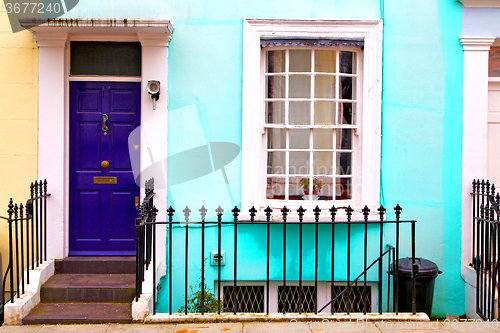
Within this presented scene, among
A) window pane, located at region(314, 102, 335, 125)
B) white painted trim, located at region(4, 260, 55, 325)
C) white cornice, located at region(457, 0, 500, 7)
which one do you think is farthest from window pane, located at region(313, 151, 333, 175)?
white painted trim, located at region(4, 260, 55, 325)

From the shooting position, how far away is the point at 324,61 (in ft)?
18.3

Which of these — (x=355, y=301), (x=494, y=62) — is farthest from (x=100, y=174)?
(x=494, y=62)

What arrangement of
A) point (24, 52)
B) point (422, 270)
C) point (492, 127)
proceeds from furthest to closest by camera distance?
point (492, 127) < point (24, 52) < point (422, 270)

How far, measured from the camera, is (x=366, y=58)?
5.43 m

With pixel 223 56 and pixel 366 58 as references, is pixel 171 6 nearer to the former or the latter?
pixel 223 56

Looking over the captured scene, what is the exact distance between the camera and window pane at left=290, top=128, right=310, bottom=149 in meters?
5.61

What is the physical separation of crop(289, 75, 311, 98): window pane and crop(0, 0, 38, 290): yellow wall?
3.35 metres

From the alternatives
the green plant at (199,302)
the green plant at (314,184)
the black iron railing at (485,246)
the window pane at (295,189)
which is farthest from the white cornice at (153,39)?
the black iron railing at (485,246)

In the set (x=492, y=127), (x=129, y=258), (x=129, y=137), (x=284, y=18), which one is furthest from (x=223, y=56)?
(x=492, y=127)

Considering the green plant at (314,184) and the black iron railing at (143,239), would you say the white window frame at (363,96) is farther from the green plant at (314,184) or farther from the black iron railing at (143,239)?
the black iron railing at (143,239)

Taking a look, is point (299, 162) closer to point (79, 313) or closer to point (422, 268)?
Result: point (422, 268)

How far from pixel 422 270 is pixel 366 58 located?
2757mm

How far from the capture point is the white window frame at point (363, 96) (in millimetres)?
5379

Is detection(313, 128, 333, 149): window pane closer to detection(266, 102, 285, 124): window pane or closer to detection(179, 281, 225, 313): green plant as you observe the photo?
detection(266, 102, 285, 124): window pane
